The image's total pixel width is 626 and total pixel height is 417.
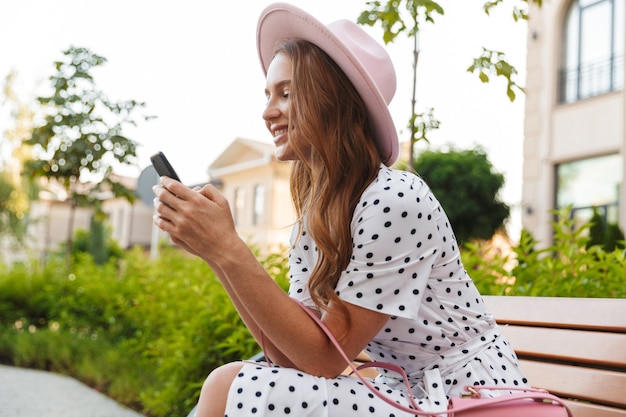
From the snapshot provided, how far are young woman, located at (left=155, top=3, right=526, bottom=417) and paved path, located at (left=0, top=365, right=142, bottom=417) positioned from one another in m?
3.93

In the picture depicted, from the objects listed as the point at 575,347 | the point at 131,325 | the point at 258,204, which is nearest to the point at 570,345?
the point at 575,347

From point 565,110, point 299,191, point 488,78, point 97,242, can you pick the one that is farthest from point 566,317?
point 97,242

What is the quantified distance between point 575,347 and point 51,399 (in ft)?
15.4

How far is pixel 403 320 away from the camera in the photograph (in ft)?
5.00

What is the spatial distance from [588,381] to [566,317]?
20cm

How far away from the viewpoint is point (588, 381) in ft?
5.94

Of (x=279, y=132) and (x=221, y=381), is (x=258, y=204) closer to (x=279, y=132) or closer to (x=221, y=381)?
(x=279, y=132)

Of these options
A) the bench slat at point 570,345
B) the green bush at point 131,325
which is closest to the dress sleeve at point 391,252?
the bench slat at point 570,345

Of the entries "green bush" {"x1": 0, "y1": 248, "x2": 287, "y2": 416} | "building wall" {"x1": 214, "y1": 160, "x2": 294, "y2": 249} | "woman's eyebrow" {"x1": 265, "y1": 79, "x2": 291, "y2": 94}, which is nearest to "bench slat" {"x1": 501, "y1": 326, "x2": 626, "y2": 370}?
"woman's eyebrow" {"x1": 265, "y1": 79, "x2": 291, "y2": 94}

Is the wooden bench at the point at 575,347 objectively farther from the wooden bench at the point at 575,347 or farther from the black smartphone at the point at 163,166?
the black smartphone at the point at 163,166

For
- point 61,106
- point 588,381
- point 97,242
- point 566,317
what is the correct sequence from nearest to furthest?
point 588,381 → point 566,317 → point 61,106 → point 97,242

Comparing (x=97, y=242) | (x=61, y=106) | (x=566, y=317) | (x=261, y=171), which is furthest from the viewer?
(x=261, y=171)

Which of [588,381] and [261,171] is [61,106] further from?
[261,171]

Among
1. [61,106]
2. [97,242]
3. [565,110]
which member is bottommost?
[97,242]
